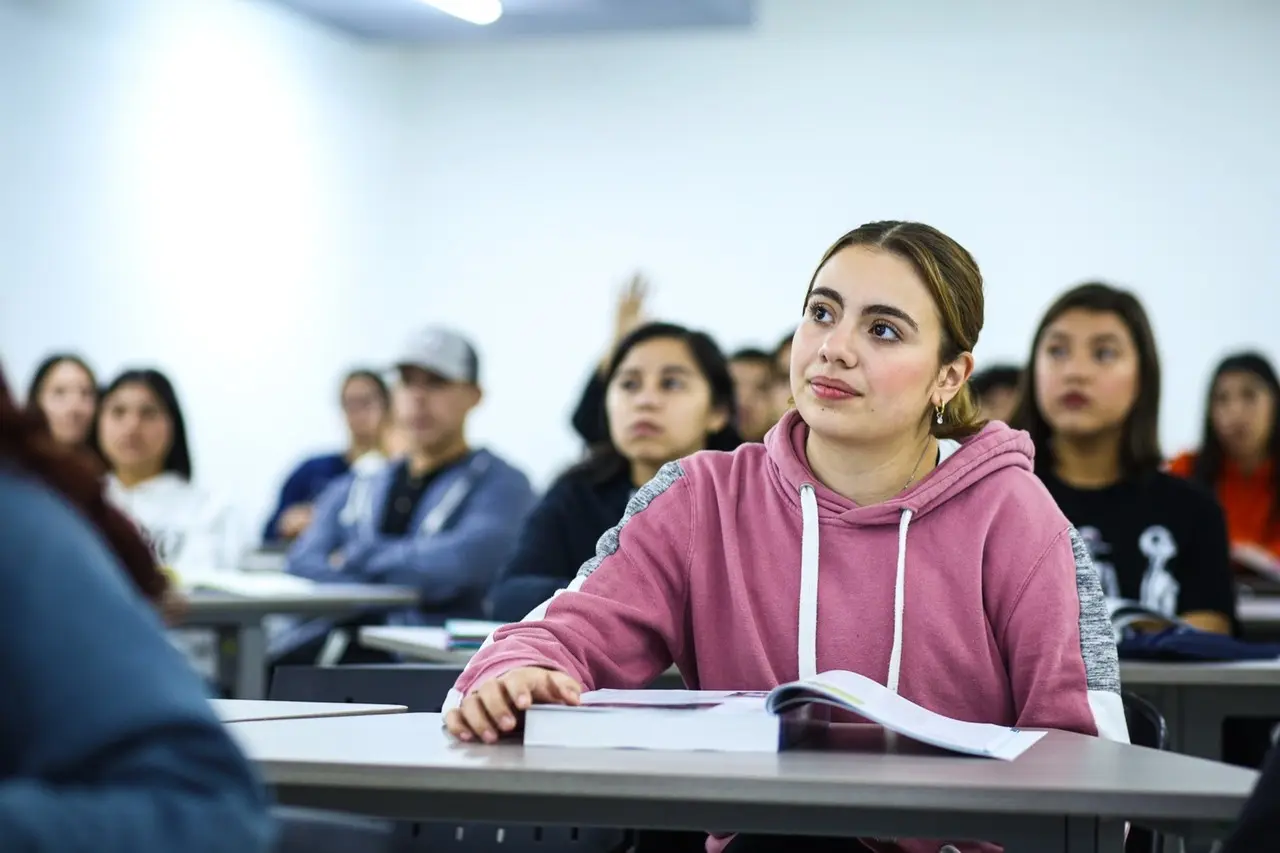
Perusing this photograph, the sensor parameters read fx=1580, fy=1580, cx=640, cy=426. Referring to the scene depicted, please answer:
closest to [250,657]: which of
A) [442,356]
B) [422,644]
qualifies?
[442,356]

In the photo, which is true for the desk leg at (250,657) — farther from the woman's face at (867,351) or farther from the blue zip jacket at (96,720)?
the blue zip jacket at (96,720)

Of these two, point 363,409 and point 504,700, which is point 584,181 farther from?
point 504,700

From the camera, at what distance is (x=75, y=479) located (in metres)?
0.95

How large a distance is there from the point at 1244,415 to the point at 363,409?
3.92 metres

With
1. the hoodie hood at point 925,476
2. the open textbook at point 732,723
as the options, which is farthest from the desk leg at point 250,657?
the open textbook at point 732,723

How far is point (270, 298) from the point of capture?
7949 mm

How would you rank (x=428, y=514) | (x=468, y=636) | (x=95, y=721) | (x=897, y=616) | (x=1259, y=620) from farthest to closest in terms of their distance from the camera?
1. (x=428, y=514)
2. (x=1259, y=620)
3. (x=468, y=636)
4. (x=897, y=616)
5. (x=95, y=721)

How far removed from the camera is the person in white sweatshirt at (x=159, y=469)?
4.96 meters

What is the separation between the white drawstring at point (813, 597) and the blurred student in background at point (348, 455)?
4956mm

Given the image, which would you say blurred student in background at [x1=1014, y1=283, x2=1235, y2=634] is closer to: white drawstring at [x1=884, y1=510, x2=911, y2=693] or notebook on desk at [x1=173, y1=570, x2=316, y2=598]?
white drawstring at [x1=884, y1=510, x2=911, y2=693]

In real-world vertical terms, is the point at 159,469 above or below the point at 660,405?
below

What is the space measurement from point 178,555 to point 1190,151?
5294mm

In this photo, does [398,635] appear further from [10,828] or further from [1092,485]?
[10,828]

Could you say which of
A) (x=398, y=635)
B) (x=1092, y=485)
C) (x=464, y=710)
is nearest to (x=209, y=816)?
(x=464, y=710)
